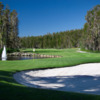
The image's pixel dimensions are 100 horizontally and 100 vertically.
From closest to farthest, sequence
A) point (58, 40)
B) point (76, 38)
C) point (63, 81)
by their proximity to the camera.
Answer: point (63, 81) < point (76, 38) < point (58, 40)

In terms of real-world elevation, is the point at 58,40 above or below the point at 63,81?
above

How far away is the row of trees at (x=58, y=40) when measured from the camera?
105 metres

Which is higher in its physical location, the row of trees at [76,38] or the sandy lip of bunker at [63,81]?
the row of trees at [76,38]

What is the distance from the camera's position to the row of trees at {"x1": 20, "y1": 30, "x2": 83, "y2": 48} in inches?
4131

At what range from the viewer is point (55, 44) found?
11250 centimetres

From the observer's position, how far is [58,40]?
11075cm

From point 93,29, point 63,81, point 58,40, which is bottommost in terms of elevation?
point 63,81

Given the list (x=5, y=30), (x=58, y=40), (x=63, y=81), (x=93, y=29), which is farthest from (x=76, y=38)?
(x=63, y=81)

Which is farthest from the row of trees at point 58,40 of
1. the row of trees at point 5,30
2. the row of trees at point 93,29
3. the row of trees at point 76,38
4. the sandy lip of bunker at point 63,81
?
the sandy lip of bunker at point 63,81

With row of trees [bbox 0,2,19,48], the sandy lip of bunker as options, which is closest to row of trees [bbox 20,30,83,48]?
row of trees [bbox 0,2,19,48]

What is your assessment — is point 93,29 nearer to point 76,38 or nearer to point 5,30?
point 5,30

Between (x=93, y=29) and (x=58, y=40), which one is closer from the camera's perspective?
(x=93, y=29)

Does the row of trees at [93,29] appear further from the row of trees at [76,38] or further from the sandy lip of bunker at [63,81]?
the sandy lip of bunker at [63,81]

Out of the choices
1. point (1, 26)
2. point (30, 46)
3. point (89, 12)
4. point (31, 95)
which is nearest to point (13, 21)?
point (1, 26)
